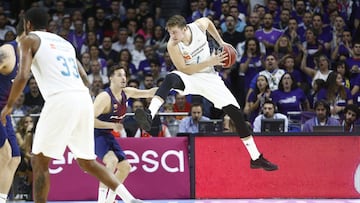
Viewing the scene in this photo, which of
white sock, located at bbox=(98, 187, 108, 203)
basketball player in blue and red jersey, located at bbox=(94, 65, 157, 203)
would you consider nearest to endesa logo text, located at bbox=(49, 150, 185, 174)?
basketball player in blue and red jersey, located at bbox=(94, 65, 157, 203)

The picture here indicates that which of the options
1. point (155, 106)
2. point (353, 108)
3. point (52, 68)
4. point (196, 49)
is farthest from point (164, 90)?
point (353, 108)

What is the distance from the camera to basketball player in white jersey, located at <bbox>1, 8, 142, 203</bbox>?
712cm

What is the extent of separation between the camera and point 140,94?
9.69 m

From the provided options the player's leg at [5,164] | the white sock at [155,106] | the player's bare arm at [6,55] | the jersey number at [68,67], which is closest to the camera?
the jersey number at [68,67]

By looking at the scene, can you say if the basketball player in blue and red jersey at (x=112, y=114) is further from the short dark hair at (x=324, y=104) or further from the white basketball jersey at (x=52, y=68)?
the short dark hair at (x=324, y=104)

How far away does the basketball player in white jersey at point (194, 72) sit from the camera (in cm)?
905

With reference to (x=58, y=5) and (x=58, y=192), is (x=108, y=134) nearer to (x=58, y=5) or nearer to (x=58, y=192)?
(x=58, y=192)

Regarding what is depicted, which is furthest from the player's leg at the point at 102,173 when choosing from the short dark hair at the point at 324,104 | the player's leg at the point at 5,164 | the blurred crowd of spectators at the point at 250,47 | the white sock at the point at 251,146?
the blurred crowd of spectators at the point at 250,47

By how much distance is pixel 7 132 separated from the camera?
8250 millimetres

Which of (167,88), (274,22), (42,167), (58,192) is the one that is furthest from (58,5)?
(42,167)

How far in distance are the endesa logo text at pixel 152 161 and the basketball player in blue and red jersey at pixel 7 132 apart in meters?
3.73

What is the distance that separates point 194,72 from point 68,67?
224cm

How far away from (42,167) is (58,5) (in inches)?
379

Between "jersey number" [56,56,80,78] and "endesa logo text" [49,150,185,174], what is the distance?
15.5 ft
